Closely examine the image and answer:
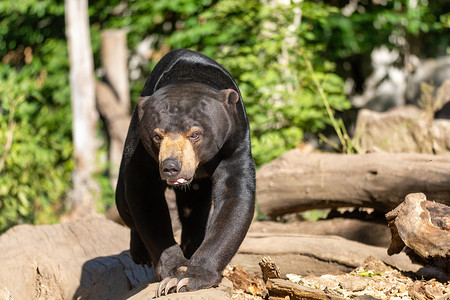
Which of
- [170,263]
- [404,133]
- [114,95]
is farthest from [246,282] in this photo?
[114,95]

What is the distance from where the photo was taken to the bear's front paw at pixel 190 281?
A: 10.4 feet

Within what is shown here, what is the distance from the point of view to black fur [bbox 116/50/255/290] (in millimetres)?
3311

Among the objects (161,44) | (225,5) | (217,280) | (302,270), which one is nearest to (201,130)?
(217,280)

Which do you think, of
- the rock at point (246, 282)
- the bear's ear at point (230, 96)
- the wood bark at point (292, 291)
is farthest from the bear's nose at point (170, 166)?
the rock at point (246, 282)

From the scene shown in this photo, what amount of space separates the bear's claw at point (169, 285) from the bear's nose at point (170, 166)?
0.51 meters

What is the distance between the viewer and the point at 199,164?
3.49 meters

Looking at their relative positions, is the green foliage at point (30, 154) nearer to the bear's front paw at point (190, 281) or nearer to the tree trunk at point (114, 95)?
the tree trunk at point (114, 95)

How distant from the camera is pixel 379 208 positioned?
16.0 ft

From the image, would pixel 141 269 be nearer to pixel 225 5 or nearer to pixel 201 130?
pixel 201 130

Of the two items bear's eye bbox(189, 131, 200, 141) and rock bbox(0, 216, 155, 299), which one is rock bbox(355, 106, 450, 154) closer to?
rock bbox(0, 216, 155, 299)

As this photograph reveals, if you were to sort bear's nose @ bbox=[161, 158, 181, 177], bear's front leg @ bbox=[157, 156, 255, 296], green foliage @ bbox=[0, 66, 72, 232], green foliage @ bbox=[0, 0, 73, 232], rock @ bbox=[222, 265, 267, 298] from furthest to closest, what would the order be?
green foliage @ bbox=[0, 0, 73, 232] → green foliage @ bbox=[0, 66, 72, 232] → rock @ bbox=[222, 265, 267, 298] → bear's front leg @ bbox=[157, 156, 255, 296] → bear's nose @ bbox=[161, 158, 181, 177]

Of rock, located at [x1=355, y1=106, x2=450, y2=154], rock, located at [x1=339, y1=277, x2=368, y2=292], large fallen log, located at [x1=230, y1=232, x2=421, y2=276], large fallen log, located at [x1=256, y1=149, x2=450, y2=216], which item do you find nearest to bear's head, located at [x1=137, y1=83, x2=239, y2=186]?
rock, located at [x1=339, y1=277, x2=368, y2=292]

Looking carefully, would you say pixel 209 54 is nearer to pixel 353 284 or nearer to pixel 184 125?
pixel 184 125

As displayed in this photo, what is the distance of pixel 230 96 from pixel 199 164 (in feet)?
1.30
